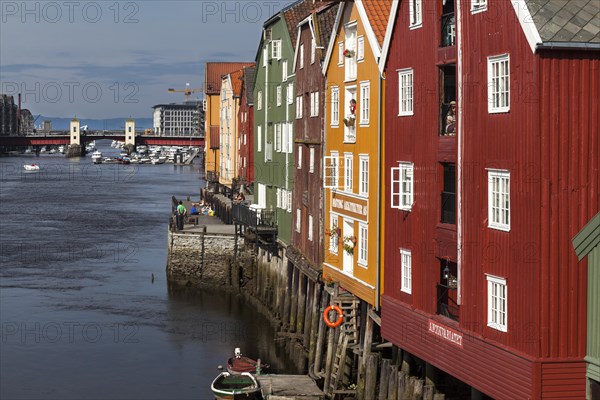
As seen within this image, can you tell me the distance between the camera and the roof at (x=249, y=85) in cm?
8438

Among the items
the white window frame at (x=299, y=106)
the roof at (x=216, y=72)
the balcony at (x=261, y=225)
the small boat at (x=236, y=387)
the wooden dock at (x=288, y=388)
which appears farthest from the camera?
the roof at (x=216, y=72)

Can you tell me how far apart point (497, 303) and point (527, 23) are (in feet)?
21.1

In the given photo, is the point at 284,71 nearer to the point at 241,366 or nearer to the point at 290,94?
the point at 290,94

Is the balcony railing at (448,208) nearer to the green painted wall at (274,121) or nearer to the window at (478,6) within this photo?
the window at (478,6)

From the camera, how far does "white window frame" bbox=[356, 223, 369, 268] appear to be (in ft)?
116

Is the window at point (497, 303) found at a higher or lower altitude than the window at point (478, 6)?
lower

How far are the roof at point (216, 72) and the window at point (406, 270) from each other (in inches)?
3493

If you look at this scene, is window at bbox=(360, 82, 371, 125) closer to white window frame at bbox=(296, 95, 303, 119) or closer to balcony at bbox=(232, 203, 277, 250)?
white window frame at bbox=(296, 95, 303, 119)

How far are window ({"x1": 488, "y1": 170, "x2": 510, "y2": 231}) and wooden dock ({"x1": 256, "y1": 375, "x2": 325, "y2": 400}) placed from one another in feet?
41.5

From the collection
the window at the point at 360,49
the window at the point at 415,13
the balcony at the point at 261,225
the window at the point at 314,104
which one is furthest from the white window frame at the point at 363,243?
the balcony at the point at 261,225

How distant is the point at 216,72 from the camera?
121 m

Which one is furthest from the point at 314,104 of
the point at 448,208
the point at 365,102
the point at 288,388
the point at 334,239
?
the point at 448,208

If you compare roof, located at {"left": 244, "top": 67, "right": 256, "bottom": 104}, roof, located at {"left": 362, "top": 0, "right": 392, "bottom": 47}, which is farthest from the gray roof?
roof, located at {"left": 244, "top": 67, "right": 256, "bottom": 104}

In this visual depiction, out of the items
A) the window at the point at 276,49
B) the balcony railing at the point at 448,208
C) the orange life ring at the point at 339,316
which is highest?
the window at the point at 276,49
